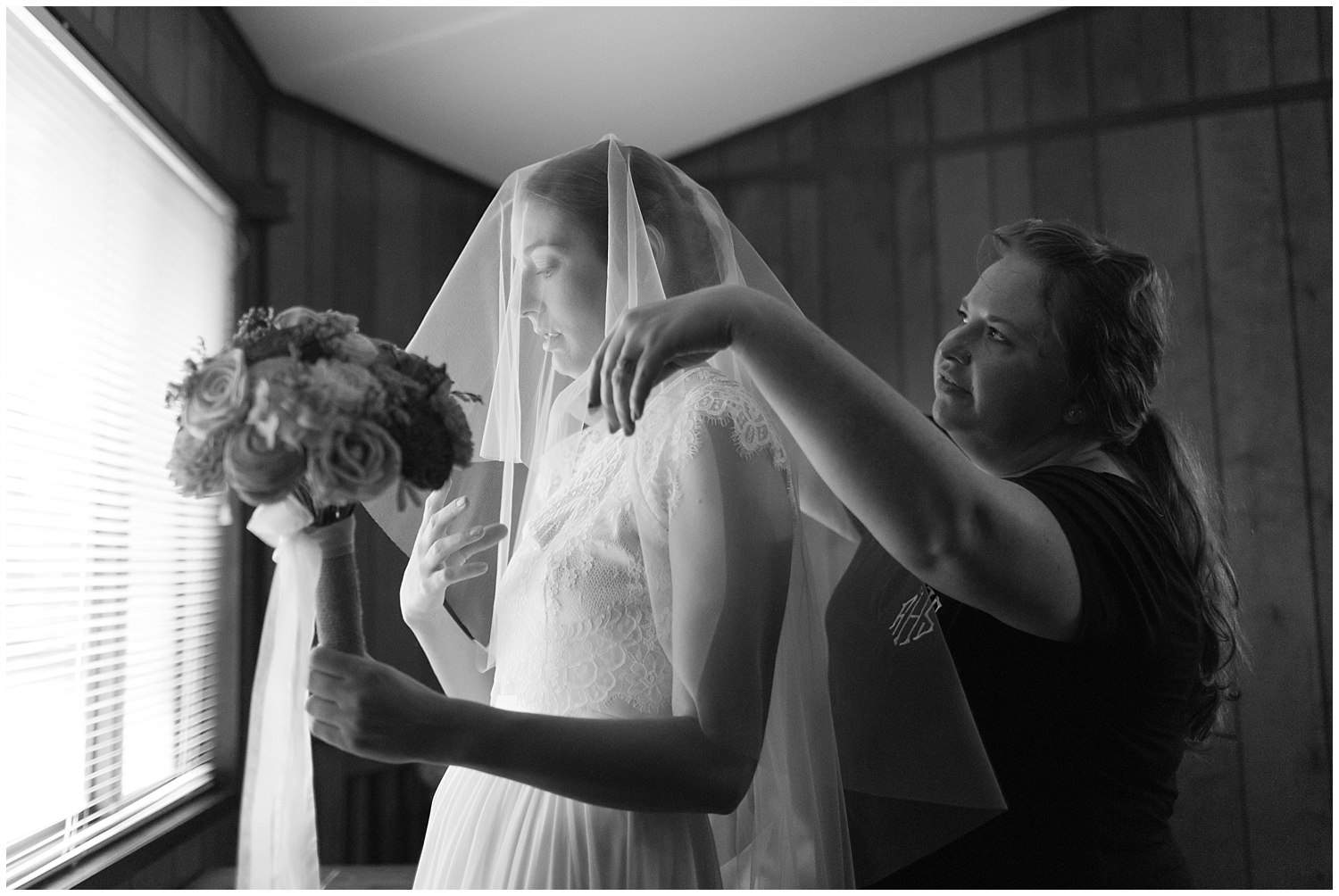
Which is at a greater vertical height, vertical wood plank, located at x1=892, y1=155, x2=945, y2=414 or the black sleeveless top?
vertical wood plank, located at x1=892, y1=155, x2=945, y2=414

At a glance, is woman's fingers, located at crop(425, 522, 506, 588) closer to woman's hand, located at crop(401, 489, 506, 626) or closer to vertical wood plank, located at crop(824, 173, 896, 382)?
woman's hand, located at crop(401, 489, 506, 626)

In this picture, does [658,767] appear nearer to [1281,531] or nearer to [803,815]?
[803,815]

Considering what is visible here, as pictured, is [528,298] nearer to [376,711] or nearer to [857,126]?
[376,711]

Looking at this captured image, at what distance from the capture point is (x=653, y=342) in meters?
0.73

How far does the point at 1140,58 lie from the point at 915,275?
2.70 feet

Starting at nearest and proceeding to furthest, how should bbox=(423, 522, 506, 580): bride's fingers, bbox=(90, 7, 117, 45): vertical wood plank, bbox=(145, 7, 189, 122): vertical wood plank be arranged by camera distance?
bbox=(423, 522, 506, 580): bride's fingers → bbox=(90, 7, 117, 45): vertical wood plank → bbox=(145, 7, 189, 122): vertical wood plank

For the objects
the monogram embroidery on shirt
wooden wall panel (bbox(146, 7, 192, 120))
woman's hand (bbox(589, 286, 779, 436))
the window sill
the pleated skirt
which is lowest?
the window sill

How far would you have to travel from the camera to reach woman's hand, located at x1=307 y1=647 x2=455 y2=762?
0.72 m

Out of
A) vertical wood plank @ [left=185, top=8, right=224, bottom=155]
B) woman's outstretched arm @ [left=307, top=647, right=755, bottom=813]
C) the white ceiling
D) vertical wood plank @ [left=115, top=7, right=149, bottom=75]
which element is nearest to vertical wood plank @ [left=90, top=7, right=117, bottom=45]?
vertical wood plank @ [left=115, top=7, right=149, bottom=75]

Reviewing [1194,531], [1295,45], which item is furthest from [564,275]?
Result: [1295,45]

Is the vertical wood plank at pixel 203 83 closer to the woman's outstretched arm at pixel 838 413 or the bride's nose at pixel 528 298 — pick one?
the bride's nose at pixel 528 298

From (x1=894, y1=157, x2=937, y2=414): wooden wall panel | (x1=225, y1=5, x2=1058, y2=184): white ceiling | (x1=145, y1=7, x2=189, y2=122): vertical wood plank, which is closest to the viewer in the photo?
(x1=145, y1=7, x2=189, y2=122): vertical wood plank

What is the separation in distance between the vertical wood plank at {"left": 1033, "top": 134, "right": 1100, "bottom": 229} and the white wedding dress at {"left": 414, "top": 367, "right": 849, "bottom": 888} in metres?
2.06

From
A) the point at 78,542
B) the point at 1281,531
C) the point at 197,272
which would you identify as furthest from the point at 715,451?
the point at 1281,531
